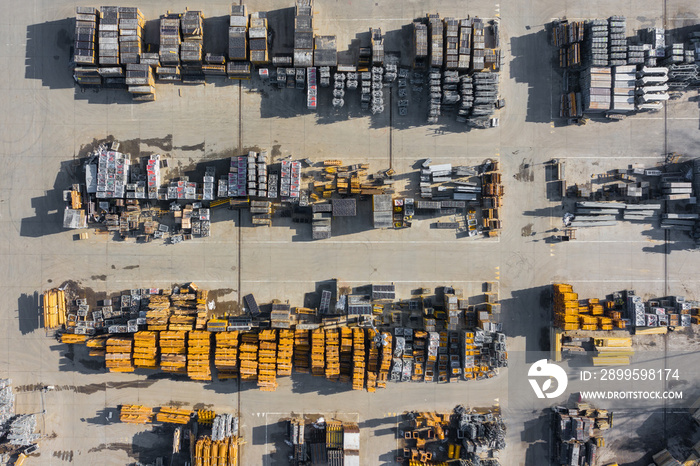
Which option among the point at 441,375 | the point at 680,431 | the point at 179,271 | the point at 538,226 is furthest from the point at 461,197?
→ the point at 680,431

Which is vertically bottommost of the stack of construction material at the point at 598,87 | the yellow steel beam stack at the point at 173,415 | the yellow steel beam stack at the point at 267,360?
the yellow steel beam stack at the point at 173,415

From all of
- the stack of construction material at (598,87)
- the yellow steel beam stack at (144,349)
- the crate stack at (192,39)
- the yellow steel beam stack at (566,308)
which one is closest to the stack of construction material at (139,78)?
the crate stack at (192,39)

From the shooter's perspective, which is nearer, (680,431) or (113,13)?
(113,13)

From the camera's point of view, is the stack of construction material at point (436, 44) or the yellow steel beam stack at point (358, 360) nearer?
the stack of construction material at point (436, 44)

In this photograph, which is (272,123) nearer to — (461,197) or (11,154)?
(461,197)

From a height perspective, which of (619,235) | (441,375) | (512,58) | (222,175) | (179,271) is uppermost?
(512,58)

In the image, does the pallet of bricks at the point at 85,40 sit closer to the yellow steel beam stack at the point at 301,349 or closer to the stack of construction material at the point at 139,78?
the stack of construction material at the point at 139,78
